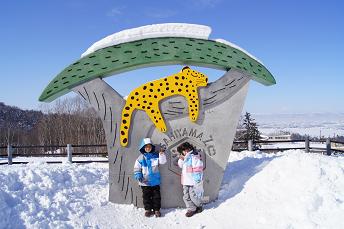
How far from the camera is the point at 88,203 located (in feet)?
23.1

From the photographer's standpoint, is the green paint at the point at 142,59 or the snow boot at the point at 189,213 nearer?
the snow boot at the point at 189,213

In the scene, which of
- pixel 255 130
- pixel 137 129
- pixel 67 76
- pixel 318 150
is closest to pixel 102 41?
pixel 67 76

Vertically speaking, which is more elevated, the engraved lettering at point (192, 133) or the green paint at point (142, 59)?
the green paint at point (142, 59)

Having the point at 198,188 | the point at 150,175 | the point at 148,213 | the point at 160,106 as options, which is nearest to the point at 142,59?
the point at 160,106

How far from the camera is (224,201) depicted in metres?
7.23

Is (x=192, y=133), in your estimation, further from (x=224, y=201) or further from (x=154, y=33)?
(x=154, y=33)

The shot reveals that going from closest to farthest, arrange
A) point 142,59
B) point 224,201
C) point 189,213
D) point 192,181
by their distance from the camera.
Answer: point 189,213 < point 192,181 < point 224,201 < point 142,59

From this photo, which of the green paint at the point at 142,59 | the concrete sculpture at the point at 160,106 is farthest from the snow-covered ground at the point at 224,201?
the green paint at the point at 142,59

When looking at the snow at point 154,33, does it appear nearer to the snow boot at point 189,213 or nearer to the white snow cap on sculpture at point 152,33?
the white snow cap on sculpture at point 152,33

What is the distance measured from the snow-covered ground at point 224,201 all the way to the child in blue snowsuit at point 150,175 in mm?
257

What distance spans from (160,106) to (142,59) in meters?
1.04

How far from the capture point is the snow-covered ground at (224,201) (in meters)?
5.94

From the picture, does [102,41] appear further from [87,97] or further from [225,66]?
[225,66]

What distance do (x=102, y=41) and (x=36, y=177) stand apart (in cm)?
308
